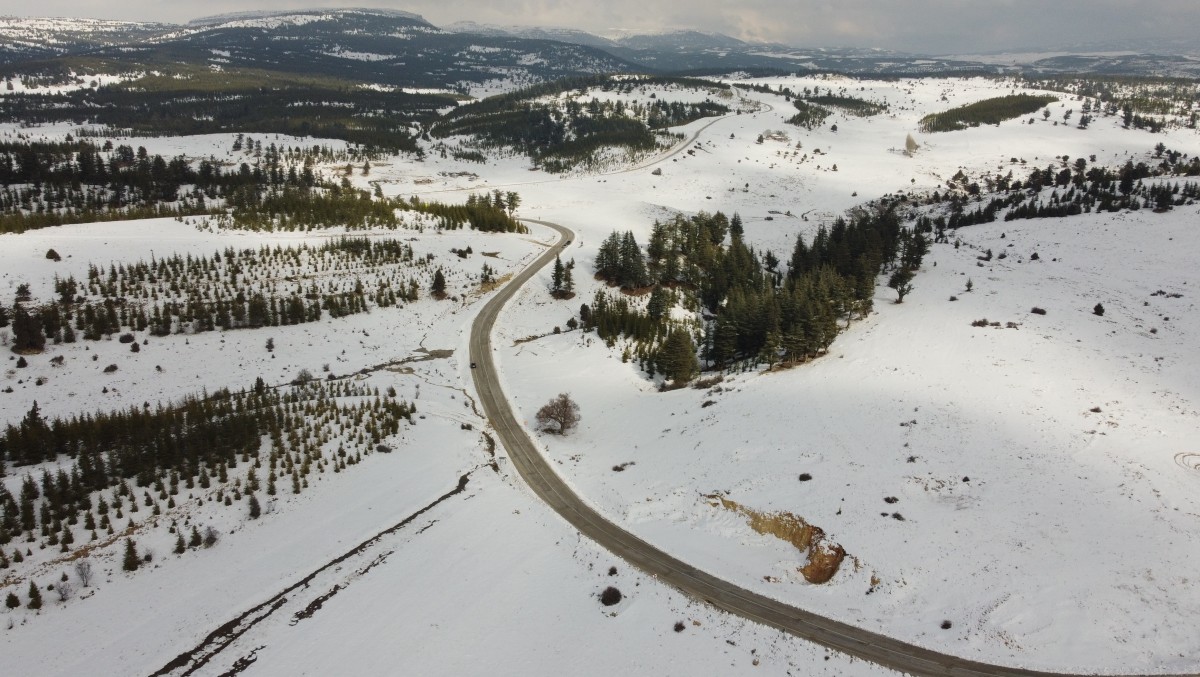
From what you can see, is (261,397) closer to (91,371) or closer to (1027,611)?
(91,371)

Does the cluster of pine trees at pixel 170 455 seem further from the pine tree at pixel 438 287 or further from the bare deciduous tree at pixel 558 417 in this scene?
the pine tree at pixel 438 287

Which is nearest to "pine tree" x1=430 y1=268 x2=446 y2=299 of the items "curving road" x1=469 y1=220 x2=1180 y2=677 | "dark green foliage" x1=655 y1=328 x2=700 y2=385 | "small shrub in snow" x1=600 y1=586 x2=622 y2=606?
"curving road" x1=469 y1=220 x2=1180 y2=677

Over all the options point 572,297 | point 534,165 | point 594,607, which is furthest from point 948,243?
point 534,165

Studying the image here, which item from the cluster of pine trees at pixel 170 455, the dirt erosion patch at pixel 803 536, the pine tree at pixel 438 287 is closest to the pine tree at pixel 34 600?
the cluster of pine trees at pixel 170 455

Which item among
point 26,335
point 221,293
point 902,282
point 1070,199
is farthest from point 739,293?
point 1070,199

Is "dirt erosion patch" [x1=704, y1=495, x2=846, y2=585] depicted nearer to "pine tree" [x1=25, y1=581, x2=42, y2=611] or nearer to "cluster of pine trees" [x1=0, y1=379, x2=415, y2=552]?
"cluster of pine trees" [x1=0, y1=379, x2=415, y2=552]

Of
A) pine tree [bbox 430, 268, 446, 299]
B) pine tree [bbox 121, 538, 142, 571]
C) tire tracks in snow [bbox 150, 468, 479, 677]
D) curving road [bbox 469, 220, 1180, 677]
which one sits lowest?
curving road [bbox 469, 220, 1180, 677]
